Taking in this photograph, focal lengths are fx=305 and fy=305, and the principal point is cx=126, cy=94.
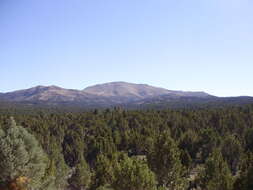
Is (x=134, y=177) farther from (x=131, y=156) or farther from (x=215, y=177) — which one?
(x=131, y=156)

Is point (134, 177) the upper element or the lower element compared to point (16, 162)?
lower

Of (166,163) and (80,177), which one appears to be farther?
(80,177)

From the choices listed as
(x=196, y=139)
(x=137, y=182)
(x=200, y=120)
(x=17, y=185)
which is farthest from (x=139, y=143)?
(x=17, y=185)

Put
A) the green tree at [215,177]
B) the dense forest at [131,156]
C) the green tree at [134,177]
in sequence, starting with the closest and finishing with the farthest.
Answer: the dense forest at [131,156] < the green tree at [134,177] < the green tree at [215,177]

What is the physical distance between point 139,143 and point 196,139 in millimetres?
12148

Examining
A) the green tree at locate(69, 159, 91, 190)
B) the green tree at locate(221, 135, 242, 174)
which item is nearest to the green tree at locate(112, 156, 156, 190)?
the green tree at locate(69, 159, 91, 190)

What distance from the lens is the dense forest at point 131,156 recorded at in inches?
971

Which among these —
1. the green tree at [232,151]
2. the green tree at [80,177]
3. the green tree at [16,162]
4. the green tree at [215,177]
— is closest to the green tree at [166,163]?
the green tree at [215,177]

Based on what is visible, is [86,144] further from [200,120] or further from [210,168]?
[210,168]

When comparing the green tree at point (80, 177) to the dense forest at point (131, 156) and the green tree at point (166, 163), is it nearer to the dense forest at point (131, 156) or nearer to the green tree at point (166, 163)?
the dense forest at point (131, 156)

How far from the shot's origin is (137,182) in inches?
1020

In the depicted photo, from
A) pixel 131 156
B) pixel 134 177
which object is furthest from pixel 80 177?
pixel 134 177

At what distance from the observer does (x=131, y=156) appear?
60.1 meters

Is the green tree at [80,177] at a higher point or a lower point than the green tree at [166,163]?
lower
